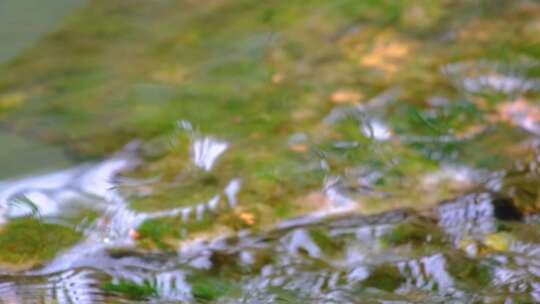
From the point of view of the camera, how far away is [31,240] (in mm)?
2385

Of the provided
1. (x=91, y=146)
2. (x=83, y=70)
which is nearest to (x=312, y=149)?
(x=91, y=146)

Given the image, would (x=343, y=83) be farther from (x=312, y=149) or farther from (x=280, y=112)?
(x=312, y=149)

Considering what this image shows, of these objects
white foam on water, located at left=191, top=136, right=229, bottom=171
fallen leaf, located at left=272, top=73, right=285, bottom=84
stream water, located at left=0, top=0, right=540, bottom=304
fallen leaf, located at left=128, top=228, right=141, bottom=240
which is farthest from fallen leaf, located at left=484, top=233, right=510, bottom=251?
fallen leaf, located at left=272, top=73, right=285, bottom=84

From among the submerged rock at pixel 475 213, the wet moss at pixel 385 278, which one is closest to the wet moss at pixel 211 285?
the wet moss at pixel 385 278

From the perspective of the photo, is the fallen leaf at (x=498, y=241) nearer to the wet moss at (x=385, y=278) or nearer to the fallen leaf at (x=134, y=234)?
the wet moss at (x=385, y=278)

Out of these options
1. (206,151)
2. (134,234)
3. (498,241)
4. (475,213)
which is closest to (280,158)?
(206,151)

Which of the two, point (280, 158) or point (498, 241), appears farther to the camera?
point (280, 158)

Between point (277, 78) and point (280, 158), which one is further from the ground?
point (277, 78)

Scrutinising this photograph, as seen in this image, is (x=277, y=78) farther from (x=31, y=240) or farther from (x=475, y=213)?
(x=31, y=240)

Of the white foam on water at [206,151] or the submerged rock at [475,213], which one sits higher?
the white foam on water at [206,151]

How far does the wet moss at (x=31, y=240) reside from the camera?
2299mm

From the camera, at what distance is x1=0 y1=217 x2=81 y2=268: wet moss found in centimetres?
230

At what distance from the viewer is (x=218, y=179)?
8.88 feet

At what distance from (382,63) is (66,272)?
2.02 m
